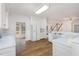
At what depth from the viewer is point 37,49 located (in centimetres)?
154

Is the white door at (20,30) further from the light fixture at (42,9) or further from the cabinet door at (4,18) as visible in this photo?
the light fixture at (42,9)

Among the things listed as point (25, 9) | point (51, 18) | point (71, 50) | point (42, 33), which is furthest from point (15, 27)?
point (71, 50)

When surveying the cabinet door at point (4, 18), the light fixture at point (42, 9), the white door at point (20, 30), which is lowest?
the white door at point (20, 30)

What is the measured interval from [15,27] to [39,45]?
0.47 m

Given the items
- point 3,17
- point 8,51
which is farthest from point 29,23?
point 8,51

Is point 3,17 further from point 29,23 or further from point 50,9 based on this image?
point 50,9

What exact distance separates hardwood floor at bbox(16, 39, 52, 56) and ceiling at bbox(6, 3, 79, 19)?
1.43 ft

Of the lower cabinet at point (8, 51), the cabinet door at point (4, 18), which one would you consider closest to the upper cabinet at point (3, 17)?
the cabinet door at point (4, 18)

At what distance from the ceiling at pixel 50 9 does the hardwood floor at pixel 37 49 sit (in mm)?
437

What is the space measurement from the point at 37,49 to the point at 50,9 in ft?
2.17

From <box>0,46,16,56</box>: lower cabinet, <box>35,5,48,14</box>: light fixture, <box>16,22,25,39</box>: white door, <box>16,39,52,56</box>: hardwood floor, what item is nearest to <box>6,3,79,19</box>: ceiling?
<box>35,5,48,14</box>: light fixture

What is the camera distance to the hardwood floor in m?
1.54

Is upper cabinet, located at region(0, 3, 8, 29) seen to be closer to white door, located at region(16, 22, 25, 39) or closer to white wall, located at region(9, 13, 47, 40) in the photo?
white wall, located at region(9, 13, 47, 40)

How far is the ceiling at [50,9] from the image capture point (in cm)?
150
